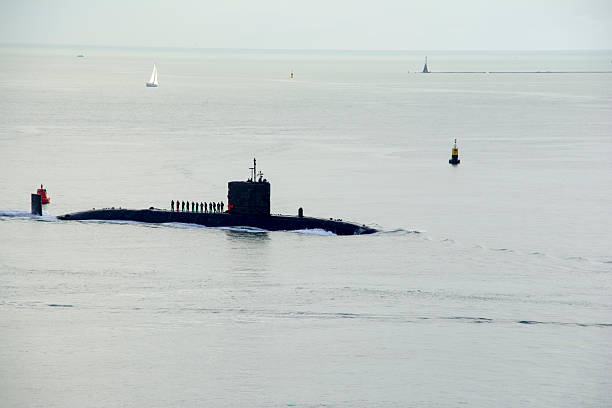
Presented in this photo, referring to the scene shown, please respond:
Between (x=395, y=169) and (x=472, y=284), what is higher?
(x=395, y=169)

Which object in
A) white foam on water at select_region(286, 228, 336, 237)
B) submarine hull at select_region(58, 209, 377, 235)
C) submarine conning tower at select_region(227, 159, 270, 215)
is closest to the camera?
white foam on water at select_region(286, 228, 336, 237)

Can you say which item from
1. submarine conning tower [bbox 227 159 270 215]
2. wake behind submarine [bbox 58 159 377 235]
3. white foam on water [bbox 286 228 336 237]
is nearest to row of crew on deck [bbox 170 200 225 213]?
wake behind submarine [bbox 58 159 377 235]

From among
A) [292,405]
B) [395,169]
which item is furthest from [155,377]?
[395,169]

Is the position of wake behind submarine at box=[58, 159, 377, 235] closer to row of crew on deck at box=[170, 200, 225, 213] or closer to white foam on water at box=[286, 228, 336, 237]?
white foam on water at box=[286, 228, 336, 237]

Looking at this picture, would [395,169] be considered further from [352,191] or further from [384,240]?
[384,240]

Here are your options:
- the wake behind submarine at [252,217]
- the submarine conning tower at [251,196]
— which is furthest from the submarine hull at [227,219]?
the submarine conning tower at [251,196]

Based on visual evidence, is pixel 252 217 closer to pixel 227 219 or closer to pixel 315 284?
pixel 227 219

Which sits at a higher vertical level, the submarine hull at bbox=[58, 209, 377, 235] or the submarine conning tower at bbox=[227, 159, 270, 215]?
the submarine conning tower at bbox=[227, 159, 270, 215]

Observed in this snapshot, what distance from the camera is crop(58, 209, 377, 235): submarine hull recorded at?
3691cm

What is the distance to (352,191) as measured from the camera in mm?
46781

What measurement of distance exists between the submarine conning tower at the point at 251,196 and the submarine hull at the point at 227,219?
0.73ft

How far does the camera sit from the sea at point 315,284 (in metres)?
22.8

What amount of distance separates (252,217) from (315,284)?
821cm

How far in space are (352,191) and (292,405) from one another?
25.8m
